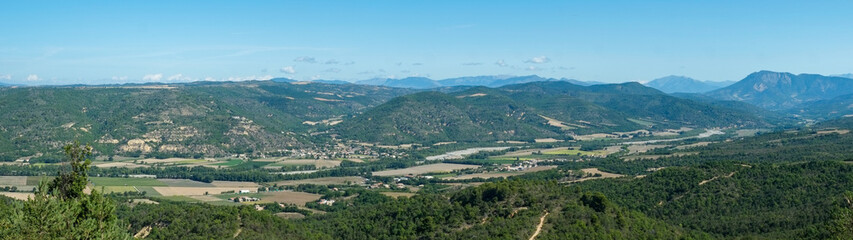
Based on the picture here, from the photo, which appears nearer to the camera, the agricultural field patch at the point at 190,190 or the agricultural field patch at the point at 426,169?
the agricultural field patch at the point at 190,190

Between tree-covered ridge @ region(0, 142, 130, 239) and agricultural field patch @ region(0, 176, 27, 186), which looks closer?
tree-covered ridge @ region(0, 142, 130, 239)

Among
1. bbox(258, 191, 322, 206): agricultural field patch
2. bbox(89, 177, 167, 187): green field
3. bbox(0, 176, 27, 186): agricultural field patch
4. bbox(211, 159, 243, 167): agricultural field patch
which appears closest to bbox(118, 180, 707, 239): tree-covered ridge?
bbox(258, 191, 322, 206): agricultural field patch

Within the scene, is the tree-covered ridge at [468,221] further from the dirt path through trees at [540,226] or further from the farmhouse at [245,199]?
the farmhouse at [245,199]

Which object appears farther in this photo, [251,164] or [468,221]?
[251,164]

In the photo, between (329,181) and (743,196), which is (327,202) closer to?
(329,181)

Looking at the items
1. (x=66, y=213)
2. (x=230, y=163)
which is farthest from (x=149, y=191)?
(x=66, y=213)

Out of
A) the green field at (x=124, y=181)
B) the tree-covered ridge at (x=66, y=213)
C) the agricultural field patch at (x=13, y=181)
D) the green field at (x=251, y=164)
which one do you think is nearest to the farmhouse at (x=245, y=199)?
the green field at (x=124, y=181)

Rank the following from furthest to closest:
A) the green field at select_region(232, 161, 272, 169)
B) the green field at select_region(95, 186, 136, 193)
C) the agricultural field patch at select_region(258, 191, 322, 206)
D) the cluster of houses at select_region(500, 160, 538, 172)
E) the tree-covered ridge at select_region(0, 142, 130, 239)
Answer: the green field at select_region(232, 161, 272, 169)
the cluster of houses at select_region(500, 160, 538, 172)
the green field at select_region(95, 186, 136, 193)
the agricultural field patch at select_region(258, 191, 322, 206)
the tree-covered ridge at select_region(0, 142, 130, 239)

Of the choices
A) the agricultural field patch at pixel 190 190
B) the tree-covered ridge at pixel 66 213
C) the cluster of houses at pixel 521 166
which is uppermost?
the tree-covered ridge at pixel 66 213

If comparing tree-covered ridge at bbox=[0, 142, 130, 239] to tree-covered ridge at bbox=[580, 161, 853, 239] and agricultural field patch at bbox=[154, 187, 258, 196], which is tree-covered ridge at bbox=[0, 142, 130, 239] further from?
agricultural field patch at bbox=[154, 187, 258, 196]
